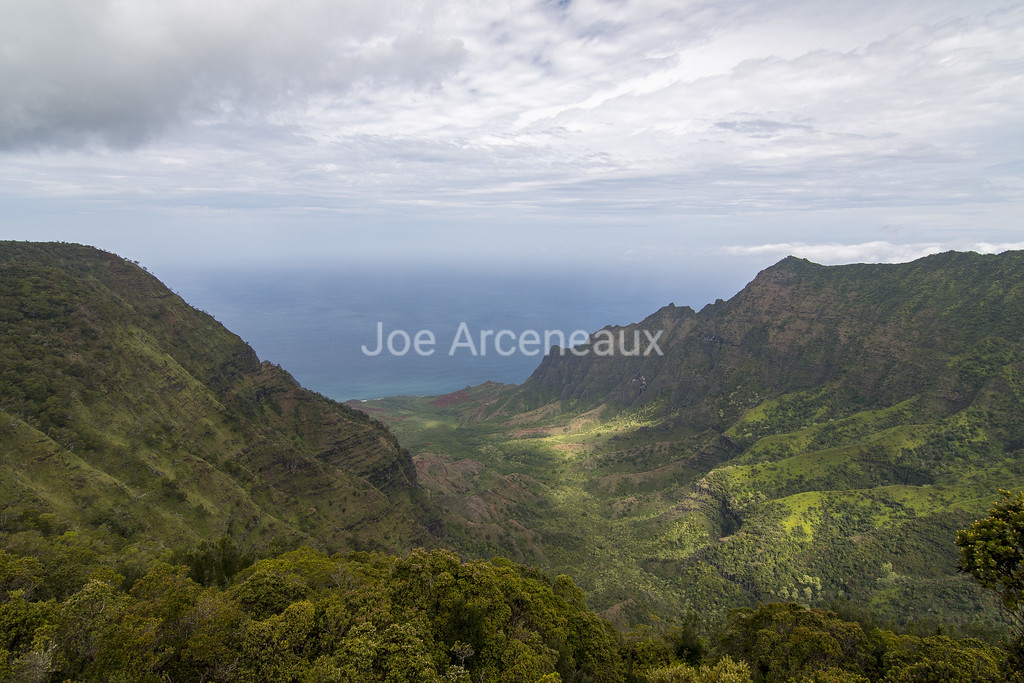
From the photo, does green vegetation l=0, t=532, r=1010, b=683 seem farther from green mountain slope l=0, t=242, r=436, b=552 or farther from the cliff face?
the cliff face

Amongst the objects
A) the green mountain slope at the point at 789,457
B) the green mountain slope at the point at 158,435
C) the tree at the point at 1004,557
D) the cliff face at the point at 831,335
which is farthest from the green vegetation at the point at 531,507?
the cliff face at the point at 831,335

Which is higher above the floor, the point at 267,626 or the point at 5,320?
the point at 5,320

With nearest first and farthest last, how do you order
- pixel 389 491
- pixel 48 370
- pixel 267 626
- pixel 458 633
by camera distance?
pixel 267 626 → pixel 458 633 → pixel 48 370 → pixel 389 491

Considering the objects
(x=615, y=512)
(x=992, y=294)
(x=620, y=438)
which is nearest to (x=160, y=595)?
(x=615, y=512)

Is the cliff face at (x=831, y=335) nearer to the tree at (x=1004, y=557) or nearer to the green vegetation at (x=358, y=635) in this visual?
the green vegetation at (x=358, y=635)

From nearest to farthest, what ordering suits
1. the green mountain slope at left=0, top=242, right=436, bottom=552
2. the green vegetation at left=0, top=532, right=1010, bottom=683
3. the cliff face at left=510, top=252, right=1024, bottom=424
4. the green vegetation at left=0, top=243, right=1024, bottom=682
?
the green vegetation at left=0, top=532, right=1010, bottom=683 < the green vegetation at left=0, top=243, right=1024, bottom=682 < the green mountain slope at left=0, top=242, right=436, bottom=552 < the cliff face at left=510, top=252, right=1024, bottom=424

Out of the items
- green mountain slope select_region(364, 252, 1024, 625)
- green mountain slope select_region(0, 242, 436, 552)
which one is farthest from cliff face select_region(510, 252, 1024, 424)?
green mountain slope select_region(0, 242, 436, 552)

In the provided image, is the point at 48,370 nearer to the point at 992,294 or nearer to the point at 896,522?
the point at 896,522
